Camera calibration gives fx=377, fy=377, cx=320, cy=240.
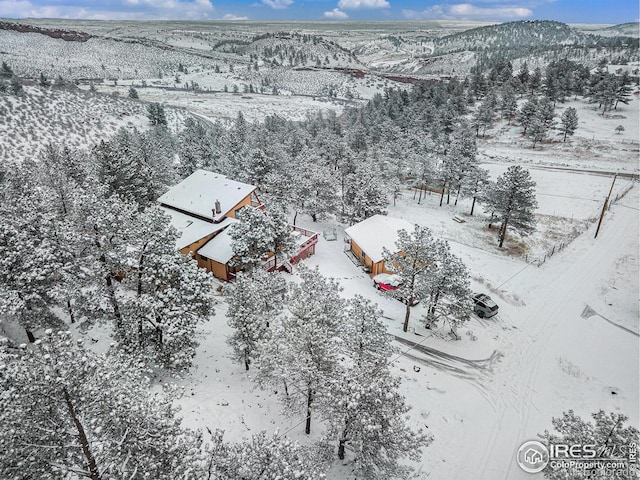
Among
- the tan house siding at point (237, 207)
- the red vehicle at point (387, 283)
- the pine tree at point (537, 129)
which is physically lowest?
the red vehicle at point (387, 283)

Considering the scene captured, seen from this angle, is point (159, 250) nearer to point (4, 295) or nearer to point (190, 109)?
point (4, 295)

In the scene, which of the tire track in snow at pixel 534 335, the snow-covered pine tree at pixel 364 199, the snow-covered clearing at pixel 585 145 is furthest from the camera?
the snow-covered clearing at pixel 585 145

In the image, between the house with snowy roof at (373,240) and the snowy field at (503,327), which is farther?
the house with snowy roof at (373,240)

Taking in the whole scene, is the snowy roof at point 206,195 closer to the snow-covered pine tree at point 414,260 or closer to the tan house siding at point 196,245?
the tan house siding at point 196,245

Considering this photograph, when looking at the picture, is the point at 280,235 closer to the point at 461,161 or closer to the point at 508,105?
the point at 461,161

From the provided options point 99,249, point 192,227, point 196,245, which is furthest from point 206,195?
point 99,249

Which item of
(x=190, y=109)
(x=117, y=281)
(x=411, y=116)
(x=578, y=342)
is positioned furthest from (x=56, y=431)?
(x=190, y=109)

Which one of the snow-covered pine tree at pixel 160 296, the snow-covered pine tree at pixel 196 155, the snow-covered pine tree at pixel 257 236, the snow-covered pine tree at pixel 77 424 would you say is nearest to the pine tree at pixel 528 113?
the snow-covered pine tree at pixel 196 155
